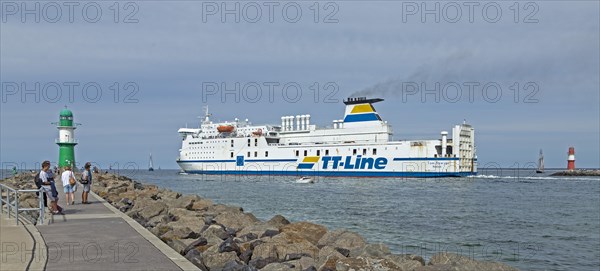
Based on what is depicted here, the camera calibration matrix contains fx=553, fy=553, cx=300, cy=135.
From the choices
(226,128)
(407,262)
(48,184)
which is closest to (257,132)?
(226,128)

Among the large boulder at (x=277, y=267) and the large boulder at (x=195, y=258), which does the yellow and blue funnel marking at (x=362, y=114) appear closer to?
the large boulder at (x=195, y=258)

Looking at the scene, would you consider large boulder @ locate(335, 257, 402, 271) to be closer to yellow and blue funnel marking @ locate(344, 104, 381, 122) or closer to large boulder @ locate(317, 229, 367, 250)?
large boulder @ locate(317, 229, 367, 250)

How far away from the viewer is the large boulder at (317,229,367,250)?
1001 centimetres

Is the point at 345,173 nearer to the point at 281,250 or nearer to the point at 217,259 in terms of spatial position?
the point at 281,250

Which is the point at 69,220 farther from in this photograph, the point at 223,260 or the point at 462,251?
the point at 462,251

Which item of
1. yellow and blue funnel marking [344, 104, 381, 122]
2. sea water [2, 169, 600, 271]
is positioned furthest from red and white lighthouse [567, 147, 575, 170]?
sea water [2, 169, 600, 271]

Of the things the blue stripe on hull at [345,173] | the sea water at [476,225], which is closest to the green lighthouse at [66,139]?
the sea water at [476,225]

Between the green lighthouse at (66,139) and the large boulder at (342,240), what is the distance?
3380 cm

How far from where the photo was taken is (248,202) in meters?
27.4

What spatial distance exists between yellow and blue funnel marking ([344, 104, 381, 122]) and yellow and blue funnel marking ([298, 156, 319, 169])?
20.0 feet

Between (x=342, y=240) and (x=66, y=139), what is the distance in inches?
1375

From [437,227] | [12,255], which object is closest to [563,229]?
[437,227]

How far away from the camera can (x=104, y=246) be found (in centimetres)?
760

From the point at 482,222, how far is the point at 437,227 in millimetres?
2696
